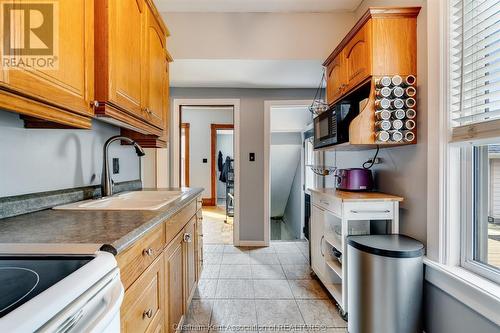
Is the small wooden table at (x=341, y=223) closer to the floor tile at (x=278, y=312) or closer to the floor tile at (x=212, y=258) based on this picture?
the floor tile at (x=278, y=312)

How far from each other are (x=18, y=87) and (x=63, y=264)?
57 centimetres

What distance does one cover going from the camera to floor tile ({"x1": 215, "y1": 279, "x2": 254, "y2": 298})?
6.89 feet

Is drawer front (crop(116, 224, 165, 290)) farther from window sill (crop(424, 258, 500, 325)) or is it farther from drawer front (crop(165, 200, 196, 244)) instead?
window sill (crop(424, 258, 500, 325))

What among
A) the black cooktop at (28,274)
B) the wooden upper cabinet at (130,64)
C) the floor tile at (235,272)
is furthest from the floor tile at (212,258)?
the black cooktop at (28,274)

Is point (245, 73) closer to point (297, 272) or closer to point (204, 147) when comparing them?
point (297, 272)

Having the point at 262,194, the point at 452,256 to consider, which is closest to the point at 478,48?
the point at 452,256

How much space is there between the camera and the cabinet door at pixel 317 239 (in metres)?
2.14

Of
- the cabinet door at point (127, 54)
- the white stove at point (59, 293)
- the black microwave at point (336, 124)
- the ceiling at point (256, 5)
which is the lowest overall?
the white stove at point (59, 293)

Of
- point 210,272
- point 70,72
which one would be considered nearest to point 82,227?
point 70,72

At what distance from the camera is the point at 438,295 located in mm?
1390

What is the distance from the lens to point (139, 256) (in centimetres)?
92

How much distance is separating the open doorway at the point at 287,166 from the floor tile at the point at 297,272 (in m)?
0.78

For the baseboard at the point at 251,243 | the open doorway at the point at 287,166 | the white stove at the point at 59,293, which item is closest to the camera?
the white stove at the point at 59,293

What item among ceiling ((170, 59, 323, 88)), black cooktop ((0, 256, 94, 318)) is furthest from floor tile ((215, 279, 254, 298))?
ceiling ((170, 59, 323, 88))
